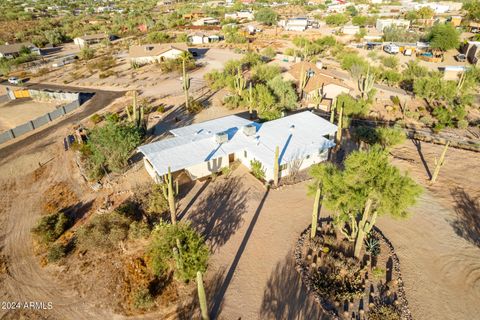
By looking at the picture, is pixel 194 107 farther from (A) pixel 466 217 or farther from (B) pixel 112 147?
(A) pixel 466 217

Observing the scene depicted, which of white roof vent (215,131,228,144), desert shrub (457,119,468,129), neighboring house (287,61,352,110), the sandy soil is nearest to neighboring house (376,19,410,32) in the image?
neighboring house (287,61,352,110)

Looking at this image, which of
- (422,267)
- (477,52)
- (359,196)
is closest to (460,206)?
(422,267)

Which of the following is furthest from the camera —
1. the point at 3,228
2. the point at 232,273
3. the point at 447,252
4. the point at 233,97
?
the point at 233,97

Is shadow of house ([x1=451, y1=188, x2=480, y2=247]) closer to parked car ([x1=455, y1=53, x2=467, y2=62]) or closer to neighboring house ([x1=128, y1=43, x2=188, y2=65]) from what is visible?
parked car ([x1=455, y1=53, x2=467, y2=62])

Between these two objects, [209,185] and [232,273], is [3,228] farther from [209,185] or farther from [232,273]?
[232,273]

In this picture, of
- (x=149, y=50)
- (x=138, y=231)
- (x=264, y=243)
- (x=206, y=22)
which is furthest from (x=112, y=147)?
(x=206, y=22)

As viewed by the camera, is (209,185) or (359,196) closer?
(359,196)

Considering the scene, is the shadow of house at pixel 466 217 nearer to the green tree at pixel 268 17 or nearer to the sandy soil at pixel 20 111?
the sandy soil at pixel 20 111
